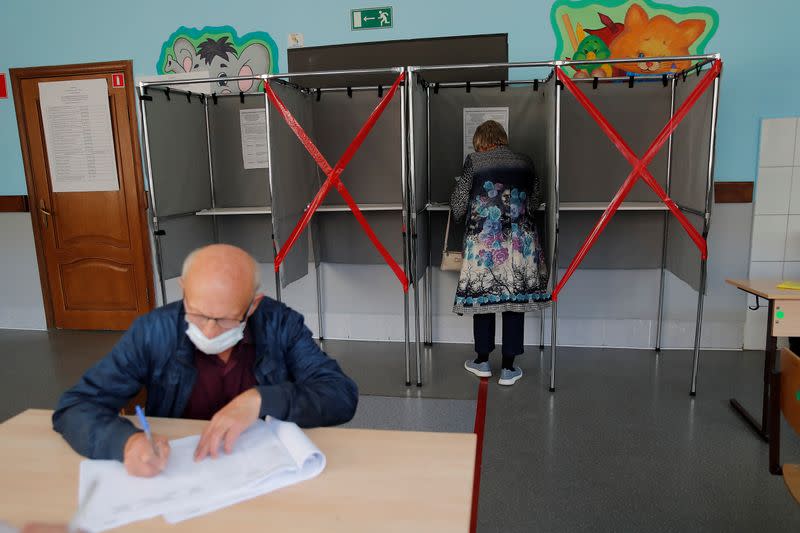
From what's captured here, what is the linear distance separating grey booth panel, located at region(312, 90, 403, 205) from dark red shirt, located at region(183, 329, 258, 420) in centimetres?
242

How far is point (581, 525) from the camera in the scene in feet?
6.44

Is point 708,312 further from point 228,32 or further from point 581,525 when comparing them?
point 228,32

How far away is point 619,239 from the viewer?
12.0ft

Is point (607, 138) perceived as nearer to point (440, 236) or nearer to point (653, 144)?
point (653, 144)

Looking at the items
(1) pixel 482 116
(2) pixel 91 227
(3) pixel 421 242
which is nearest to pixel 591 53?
(1) pixel 482 116

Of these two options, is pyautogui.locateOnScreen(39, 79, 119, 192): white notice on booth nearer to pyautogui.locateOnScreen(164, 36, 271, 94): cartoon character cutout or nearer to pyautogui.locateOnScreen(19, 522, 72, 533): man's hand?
pyautogui.locateOnScreen(164, 36, 271, 94): cartoon character cutout

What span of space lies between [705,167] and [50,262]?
4.50m

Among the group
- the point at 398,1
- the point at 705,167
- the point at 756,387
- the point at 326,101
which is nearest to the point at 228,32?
the point at 326,101

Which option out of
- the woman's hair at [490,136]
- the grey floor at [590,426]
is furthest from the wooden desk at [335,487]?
the woman's hair at [490,136]

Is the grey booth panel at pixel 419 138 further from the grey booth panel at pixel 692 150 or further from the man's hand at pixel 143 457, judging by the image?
the man's hand at pixel 143 457

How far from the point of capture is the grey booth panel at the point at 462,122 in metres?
3.52

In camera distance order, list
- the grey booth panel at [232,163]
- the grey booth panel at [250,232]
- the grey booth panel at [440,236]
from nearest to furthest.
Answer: the grey booth panel at [440,236] < the grey booth panel at [232,163] < the grey booth panel at [250,232]

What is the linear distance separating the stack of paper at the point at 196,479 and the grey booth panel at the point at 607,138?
2884 mm

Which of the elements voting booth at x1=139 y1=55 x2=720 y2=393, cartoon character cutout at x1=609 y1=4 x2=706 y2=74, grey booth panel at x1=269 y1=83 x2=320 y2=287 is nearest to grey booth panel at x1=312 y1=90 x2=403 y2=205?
voting booth at x1=139 y1=55 x2=720 y2=393
